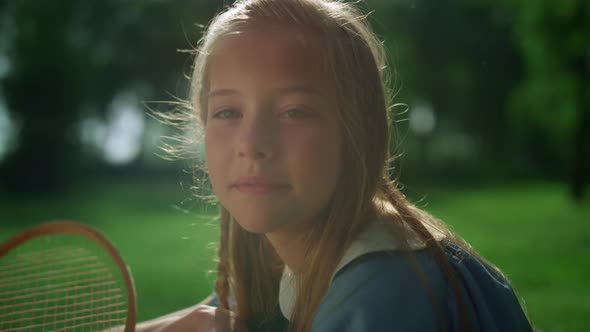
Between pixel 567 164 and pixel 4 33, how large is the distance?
9.14m

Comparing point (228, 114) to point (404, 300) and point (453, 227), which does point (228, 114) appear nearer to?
point (404, 300)

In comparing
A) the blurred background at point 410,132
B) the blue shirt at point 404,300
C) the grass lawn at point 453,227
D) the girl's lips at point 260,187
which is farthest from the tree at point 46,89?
the blue shirt at point 404,300

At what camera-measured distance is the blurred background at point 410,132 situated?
4727mm

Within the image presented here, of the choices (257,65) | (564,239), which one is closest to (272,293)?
(257,65)

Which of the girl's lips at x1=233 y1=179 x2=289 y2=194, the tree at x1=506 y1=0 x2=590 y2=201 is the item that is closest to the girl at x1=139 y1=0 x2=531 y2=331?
the girl's lips at x1=233 y1=179 x2=289 y2=194

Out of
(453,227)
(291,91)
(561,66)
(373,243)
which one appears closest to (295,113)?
(291,91)

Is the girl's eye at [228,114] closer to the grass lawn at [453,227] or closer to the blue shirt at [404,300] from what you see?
the blue shirt at [404,300]

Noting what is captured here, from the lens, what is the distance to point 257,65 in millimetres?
1164

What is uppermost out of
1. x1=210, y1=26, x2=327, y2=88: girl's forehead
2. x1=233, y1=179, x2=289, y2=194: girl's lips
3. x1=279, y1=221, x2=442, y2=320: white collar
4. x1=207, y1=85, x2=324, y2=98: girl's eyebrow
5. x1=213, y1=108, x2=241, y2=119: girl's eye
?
x1=210, y1=26, x2=327, y2=88: girl's forehead

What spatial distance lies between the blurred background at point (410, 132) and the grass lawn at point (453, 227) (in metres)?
0.02

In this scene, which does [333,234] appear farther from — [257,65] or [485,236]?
[485,236]

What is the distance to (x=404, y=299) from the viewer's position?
1.02 metres

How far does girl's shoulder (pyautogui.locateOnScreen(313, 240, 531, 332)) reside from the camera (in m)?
1.01

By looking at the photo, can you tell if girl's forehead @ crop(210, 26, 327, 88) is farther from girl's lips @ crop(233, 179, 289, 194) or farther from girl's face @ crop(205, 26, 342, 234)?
girl's lips @ crop(233, 179, 289, 194)
